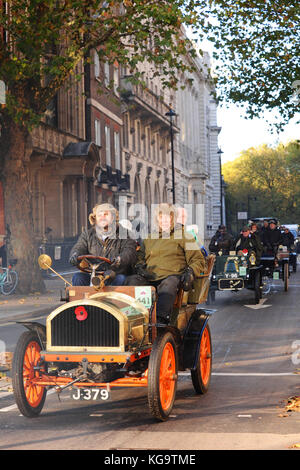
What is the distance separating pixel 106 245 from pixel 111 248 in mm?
77

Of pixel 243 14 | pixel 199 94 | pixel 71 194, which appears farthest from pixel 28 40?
pixel 199 94

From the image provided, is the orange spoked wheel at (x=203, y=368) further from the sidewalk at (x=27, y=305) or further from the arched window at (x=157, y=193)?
the arched window at (x=157, y=193)

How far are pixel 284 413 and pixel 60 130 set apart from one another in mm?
29497

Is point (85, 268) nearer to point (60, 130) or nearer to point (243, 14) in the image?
point (243, 14)

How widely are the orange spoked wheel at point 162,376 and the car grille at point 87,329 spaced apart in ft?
1.19

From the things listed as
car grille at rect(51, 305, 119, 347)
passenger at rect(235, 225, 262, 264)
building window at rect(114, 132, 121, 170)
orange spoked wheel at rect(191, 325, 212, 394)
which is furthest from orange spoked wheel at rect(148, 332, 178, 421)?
building window at rect(114, 132, 121, 170)

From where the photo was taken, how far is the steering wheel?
738 centimetres

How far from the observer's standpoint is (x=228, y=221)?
10719cm

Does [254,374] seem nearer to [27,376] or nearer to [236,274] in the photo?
[27,376]

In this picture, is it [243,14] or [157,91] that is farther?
[157,91]

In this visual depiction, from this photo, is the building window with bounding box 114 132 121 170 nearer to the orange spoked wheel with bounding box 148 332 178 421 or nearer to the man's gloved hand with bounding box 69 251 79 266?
the man's gloved hand with bounding box 69 251 79 266

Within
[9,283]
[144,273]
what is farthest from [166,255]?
[9,283]

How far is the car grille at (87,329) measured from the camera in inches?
263

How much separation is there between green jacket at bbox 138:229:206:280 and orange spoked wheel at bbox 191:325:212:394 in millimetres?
698
